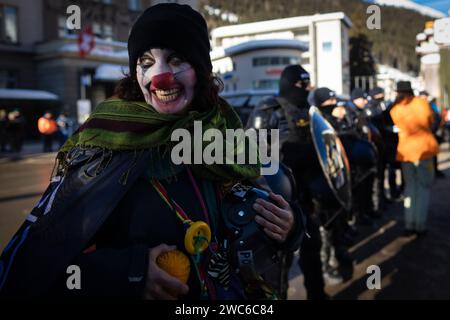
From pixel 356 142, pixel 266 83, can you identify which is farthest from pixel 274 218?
pixel 356 142

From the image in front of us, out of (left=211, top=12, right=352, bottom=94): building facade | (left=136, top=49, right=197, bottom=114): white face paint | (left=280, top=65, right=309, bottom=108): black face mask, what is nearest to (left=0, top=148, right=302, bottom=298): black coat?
(left=136, top=49, right=197, bottom=114): white face paint

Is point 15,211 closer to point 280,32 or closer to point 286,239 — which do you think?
point 280,32

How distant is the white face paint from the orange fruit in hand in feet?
1.40

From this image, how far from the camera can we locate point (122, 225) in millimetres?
1266

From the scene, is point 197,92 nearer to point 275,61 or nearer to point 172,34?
point 172,34

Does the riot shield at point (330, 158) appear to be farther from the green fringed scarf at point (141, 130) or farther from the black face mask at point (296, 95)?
the green fringed scarf at point (141, 130)

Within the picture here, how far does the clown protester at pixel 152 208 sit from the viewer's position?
1.15m

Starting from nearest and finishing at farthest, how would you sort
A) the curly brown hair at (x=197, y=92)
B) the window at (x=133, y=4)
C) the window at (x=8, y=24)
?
the curly brown hair at (x=197, y=92)
the window at (x=8, y=24)
the window at (x=133, y=4)

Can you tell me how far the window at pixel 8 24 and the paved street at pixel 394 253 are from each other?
64.8ft

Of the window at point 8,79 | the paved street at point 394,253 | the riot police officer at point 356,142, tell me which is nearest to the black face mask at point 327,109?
the riot police officer at point 356,142

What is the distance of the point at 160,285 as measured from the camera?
1.15 meters

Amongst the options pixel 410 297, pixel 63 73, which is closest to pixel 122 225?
pixel 410 297

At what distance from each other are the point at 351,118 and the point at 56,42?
22626 mm

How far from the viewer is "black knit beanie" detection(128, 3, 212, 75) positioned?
1.34 metres
